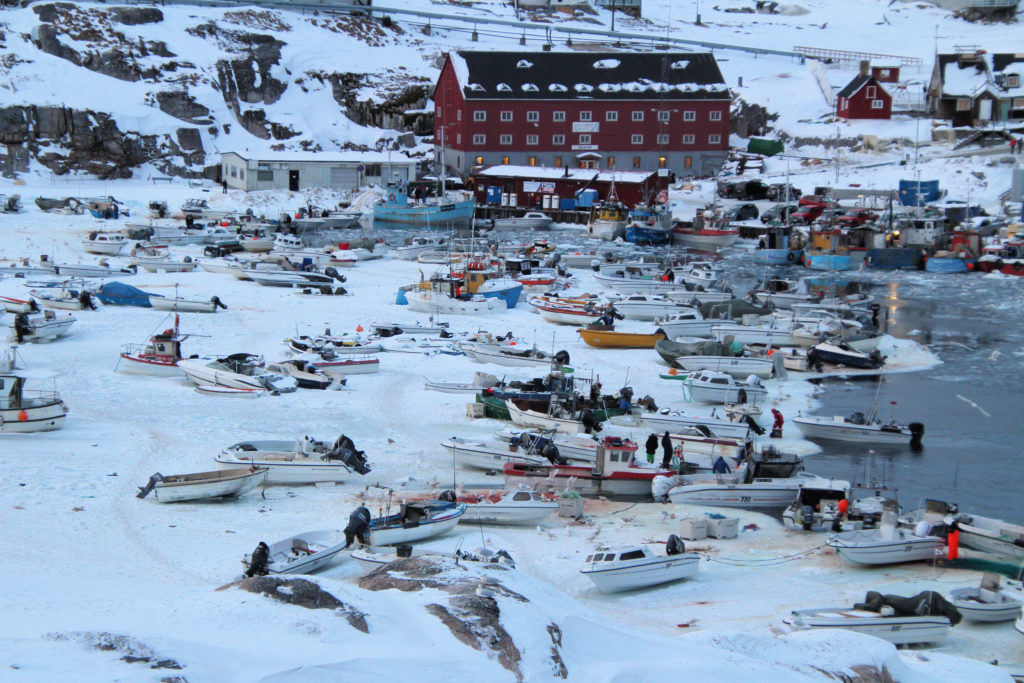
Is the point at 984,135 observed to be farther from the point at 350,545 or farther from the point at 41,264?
the point at 350,545

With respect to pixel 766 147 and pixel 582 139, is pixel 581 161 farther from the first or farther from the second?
pixel 766 147

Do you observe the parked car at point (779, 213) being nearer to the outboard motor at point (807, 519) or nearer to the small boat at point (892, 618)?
the outboard motor at point (807, 519)

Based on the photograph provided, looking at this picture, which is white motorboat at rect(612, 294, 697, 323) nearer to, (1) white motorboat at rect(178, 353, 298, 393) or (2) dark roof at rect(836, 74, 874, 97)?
(1) white motorboat at rect(178, 353, 298, 393)

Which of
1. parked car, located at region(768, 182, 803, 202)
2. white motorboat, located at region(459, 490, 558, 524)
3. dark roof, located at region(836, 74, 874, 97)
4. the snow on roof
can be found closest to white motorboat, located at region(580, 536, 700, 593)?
white motorboat, located at region(459, 490, 558, 524)

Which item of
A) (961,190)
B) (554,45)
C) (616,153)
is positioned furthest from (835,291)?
(554,45)

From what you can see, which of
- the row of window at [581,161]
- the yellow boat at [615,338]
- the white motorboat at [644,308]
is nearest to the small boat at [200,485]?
the yellow boat at [615,338]

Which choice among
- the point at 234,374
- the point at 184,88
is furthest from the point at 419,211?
the point at 234,374
